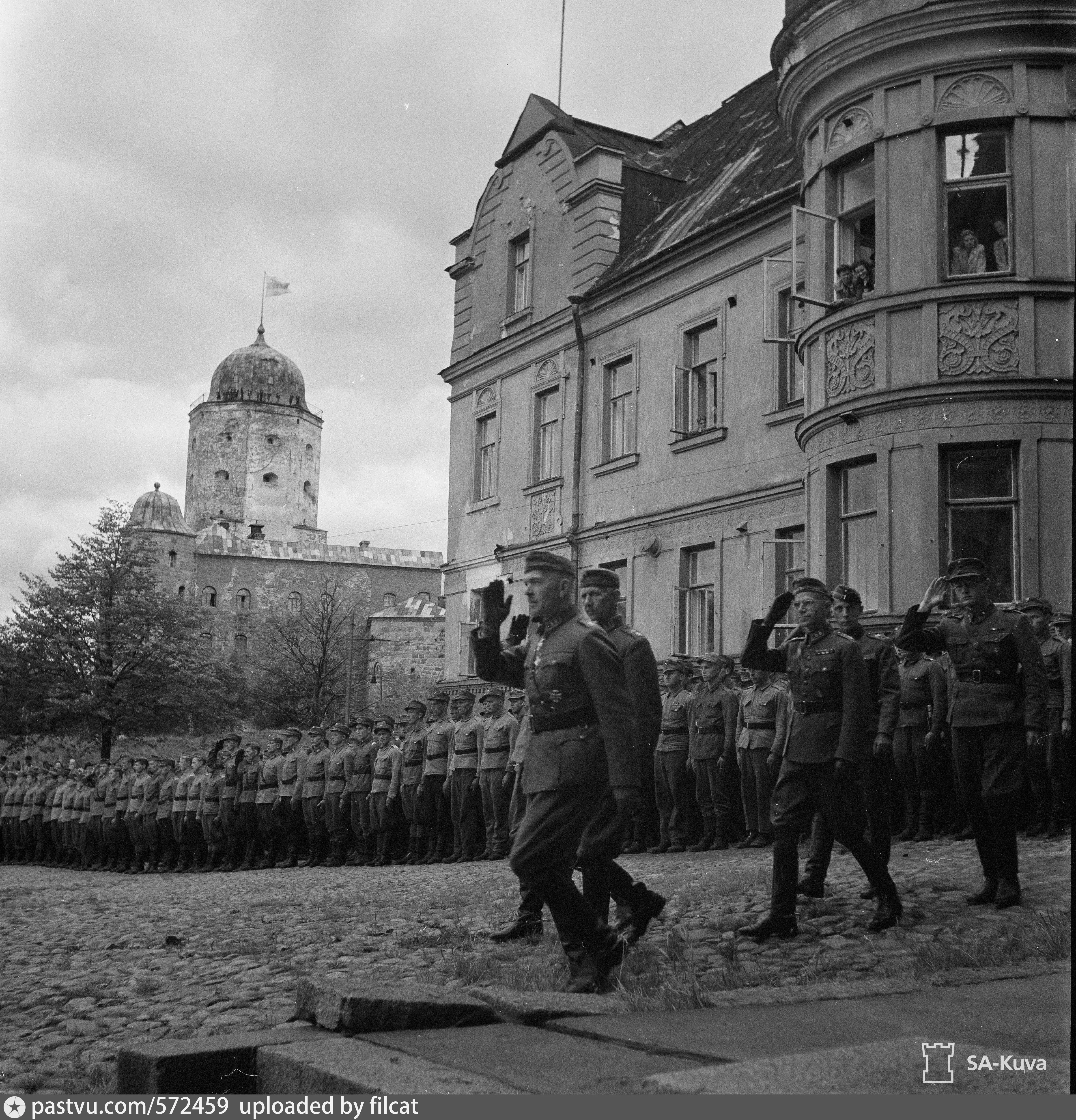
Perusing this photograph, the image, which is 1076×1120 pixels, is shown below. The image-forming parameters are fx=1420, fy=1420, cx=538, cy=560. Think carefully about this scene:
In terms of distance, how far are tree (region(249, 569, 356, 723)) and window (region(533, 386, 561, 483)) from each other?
139 ft

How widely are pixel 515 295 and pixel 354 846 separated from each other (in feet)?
41.0

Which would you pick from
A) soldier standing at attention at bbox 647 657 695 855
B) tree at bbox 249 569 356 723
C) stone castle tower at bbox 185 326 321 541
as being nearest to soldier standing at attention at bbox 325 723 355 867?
soldier standing at attention at bbox 647 657 695 855

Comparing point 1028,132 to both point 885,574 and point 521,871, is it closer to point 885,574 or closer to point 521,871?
point 885,574

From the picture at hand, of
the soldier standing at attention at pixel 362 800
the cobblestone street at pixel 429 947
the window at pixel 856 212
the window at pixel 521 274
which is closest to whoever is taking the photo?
the cobblestone street at pixel 429 947

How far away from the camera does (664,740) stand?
1527cm

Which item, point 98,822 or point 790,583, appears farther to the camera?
point 98,822

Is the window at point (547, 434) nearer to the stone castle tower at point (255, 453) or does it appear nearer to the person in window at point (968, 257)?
the person in window at point (968, 257)

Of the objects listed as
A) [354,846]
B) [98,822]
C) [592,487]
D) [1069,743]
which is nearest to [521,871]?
[1069,743]

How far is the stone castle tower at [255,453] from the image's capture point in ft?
335

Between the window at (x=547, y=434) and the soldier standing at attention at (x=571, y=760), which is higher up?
the window at (x=547, y=434)

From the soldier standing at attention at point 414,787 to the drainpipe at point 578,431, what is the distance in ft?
24.1

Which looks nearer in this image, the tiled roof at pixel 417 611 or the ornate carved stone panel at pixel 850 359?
→ the ornate carved stone panel at pixel 850 359

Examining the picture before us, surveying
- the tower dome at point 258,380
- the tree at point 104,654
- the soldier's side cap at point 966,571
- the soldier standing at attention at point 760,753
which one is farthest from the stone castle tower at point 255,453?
the soldier's side cap at point 966,571

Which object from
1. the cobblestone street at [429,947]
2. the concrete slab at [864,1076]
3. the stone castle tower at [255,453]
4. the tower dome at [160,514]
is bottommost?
the cobblestone street at [429,947]
